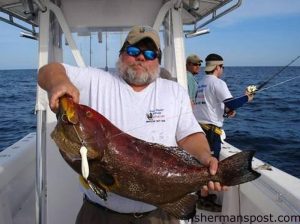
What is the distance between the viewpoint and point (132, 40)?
2969mm

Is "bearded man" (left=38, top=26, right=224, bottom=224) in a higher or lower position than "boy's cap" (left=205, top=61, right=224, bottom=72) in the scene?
lower

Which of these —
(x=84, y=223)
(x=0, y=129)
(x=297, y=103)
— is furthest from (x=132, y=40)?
(x=297, y=103)

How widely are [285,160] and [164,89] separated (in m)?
7.66

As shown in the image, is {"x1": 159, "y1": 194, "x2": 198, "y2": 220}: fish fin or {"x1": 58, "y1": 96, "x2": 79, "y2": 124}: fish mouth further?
{"x1": 159, "y1": 194, "x2": 198, "y2": 220}: fish fin

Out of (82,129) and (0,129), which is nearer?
(82,129)

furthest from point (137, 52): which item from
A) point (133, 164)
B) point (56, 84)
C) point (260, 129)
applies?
point (260, 129)

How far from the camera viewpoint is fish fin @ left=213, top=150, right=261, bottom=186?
2.47 m

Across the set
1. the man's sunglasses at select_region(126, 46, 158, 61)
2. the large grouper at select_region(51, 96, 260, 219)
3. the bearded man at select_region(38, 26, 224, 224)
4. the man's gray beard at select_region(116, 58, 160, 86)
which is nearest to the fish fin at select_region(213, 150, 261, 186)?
the large grouper at select_region(51, 96, 260, 219)

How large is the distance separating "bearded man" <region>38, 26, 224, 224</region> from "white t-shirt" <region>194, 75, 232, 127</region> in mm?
3185

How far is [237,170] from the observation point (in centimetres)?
250

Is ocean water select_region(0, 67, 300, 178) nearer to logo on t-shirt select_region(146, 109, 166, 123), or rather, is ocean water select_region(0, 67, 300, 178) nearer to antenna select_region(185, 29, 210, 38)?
antenna select_region(185, 29, 210, 38)

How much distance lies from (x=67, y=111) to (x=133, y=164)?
1.80ft

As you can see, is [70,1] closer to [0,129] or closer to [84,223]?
[84,223]

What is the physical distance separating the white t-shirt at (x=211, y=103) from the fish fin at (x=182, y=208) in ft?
11.7
